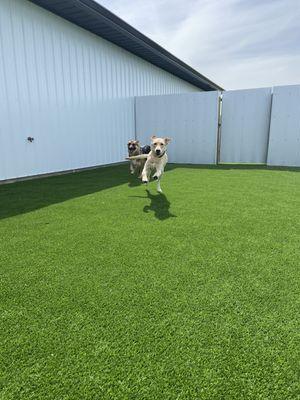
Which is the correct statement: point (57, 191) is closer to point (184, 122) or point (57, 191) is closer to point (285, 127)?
point (184, 122)

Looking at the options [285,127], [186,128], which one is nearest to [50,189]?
[186,128]

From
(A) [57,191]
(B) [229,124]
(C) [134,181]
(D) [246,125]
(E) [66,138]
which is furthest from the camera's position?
(B) [229,124]

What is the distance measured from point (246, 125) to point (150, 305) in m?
8.90

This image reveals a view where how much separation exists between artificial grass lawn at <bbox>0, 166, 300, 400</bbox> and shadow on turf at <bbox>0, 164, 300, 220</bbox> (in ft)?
1.10

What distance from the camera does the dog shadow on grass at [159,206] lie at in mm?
3826

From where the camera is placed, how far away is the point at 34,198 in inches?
188

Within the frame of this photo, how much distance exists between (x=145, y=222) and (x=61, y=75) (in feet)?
18.6

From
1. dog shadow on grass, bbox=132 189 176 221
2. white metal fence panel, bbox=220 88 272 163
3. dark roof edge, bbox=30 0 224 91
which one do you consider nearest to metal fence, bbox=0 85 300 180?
white metal fence panel, bbox=220 88 272 163

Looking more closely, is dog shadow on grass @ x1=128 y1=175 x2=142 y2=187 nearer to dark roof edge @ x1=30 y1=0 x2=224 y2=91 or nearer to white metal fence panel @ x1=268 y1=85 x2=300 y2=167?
dark roof edge @ x1=30 y1=0 x2=224 y2=91

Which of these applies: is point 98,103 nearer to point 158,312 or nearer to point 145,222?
point 145,222

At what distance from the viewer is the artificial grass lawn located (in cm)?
129

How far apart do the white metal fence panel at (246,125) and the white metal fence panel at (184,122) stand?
1.43 feet

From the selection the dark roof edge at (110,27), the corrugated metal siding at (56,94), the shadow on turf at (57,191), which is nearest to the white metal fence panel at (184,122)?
the corrugated metal siding at (56,94)

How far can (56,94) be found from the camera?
7.25 m
